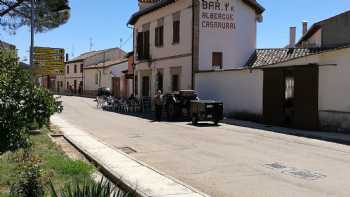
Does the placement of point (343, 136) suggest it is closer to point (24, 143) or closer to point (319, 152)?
point (319, 152)

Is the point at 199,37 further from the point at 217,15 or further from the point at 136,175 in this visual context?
the point at 136,175

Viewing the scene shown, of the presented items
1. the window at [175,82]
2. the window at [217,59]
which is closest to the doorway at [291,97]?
the window at [217,59]

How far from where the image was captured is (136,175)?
9.97 metres

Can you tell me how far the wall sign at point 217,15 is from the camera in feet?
109

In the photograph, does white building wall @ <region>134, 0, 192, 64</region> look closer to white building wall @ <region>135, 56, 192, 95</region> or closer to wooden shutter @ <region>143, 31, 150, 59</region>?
white building wall @ <region>135, 56, 192, 95</region>

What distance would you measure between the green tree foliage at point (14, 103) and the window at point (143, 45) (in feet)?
106

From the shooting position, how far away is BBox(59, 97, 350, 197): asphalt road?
30.3 ft

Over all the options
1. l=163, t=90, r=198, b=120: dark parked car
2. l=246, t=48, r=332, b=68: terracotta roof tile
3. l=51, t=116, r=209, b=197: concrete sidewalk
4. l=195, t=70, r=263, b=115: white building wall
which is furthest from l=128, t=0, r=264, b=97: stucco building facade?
l=51, t=116, r=209, b=197: concrete sidewalk

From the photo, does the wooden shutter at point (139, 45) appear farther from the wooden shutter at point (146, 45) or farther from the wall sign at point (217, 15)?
the wall sign at point (217, 15)

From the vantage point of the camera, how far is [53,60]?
22109 millimetres

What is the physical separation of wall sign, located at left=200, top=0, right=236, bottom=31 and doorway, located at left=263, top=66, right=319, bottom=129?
369 inches

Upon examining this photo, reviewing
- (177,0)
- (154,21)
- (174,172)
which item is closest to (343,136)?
(174,172)

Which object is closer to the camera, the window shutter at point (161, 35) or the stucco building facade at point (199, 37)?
the stucco building facade at point (199, 37)

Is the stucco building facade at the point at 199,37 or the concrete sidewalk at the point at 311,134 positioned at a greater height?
the stucco building facade at the point at 199,37
